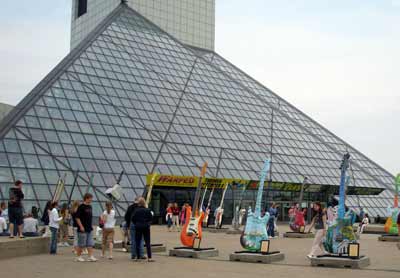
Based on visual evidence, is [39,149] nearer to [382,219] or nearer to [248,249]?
[248,249]

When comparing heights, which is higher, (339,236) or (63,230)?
(339,236)

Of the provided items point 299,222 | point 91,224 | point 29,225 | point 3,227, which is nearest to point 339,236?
point 91,224

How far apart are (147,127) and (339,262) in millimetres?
23591

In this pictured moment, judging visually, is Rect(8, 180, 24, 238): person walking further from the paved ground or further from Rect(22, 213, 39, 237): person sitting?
Rect(22, 213, 39, 237): person sitting

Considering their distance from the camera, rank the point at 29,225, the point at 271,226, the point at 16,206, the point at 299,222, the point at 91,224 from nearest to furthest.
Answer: the point at 91,224
the point at 16,206
the point at 29,225
the point at 271,226
the point at 299,222

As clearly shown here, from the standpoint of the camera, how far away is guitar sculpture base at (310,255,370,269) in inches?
502

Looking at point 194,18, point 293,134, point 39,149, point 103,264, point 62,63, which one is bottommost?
point 103,264

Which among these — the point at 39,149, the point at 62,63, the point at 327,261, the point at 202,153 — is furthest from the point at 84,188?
the point at 327,261

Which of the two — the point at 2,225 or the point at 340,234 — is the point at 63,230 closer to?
the point at 2,225

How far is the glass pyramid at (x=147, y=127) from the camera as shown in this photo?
28.8 m

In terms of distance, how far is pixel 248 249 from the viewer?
1458 centimetres

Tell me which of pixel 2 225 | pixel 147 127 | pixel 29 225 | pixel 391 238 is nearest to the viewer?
pixel 2 225

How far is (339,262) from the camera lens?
12938 millimetres

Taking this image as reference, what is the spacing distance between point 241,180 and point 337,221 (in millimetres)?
20400
